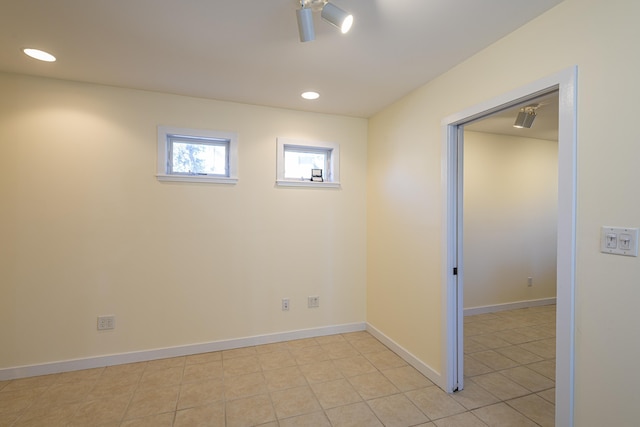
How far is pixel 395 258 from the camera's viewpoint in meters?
2.92

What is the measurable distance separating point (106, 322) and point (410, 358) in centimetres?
279

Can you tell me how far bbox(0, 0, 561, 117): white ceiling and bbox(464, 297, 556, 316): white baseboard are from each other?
311 centimetres

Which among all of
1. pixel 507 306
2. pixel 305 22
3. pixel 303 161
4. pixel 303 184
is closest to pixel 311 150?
pixel 303 161

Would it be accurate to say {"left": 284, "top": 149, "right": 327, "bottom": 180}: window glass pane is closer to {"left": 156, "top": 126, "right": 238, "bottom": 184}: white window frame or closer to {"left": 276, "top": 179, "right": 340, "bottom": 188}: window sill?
{"left": 276, "top": 179, "right": 340, "bottom": 188}: window sill

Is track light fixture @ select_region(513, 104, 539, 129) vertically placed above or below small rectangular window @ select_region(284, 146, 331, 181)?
above

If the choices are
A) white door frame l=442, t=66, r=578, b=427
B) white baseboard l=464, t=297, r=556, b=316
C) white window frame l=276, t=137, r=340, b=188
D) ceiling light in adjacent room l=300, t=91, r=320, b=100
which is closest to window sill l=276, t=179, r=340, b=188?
white window frame l=276, t=137, r=340, b=188

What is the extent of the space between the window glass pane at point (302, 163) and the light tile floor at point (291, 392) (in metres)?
1.86

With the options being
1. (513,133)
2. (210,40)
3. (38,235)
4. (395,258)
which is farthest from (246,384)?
(513,133)

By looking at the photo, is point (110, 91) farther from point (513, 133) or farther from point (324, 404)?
point (513, 133)

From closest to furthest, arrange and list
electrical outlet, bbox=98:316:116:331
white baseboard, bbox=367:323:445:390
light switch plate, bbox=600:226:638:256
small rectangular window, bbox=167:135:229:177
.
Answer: light switch plate, bbox=600:226:638:256 < white baseboard, bbox=367:323:445:390 < electrical outlet, bbox=98:316:116:331 < small rectangular window, bbox=167:135:229:177

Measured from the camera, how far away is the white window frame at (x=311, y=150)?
3121 millimetres

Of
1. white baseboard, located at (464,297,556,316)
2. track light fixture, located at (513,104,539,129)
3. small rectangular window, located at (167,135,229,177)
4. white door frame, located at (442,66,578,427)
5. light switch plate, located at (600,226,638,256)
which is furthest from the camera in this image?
white baseboard, located at (464,297,556,316)

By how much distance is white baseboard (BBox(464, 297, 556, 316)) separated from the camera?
3.99 m

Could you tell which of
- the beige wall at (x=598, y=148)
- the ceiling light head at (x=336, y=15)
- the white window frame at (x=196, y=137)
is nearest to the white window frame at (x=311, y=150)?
the white window frame at (x=196, y=137)
